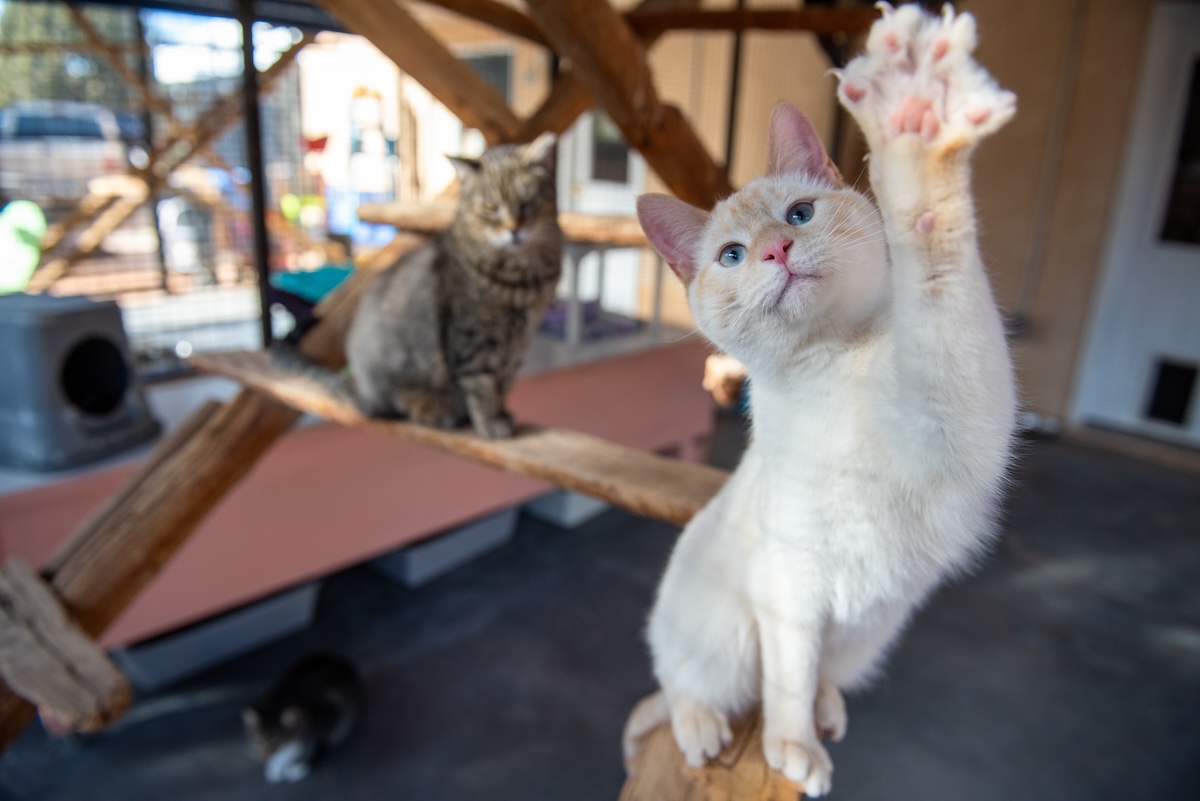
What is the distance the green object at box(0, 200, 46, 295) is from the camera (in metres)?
2.73

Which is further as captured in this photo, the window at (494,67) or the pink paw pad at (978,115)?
the window at (494,67)

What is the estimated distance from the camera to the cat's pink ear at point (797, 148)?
0.61m

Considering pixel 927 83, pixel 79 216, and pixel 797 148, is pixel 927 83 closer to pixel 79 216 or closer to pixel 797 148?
pixel 797 148

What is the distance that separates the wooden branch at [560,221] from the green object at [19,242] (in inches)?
67.7

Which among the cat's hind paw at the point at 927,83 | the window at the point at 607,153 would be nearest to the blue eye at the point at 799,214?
the cat's hind paw at the point at 927,83

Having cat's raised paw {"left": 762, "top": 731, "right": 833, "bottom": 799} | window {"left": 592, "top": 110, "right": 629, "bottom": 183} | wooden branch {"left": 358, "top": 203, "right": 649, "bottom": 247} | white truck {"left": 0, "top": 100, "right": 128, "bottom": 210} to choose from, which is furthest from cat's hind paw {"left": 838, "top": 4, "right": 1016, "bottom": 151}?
window {"left": 592, "top": 110, "right": 629, "bottom": 183}

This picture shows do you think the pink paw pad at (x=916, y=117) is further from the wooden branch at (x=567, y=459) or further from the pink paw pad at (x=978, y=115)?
the wooden branch at (x=567, y=459)

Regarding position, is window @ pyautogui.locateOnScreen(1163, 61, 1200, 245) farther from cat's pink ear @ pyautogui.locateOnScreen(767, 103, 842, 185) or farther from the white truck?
the white truck

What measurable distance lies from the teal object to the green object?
1353mm

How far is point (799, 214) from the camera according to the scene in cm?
58

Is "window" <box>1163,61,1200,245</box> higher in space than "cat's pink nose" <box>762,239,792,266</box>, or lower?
higher

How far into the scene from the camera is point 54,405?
1.88m

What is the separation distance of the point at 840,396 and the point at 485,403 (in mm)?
922

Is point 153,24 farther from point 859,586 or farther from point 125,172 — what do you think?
point 859,586
